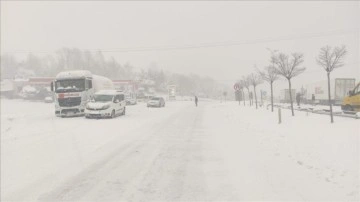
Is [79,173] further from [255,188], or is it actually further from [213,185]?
[255,188]

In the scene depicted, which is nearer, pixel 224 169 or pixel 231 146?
pixel 224 169

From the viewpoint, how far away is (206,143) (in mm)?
14984

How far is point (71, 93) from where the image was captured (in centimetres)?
3042

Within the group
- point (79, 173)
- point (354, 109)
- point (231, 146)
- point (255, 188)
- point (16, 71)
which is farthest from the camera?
point (16, 71)

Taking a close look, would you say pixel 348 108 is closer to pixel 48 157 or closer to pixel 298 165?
pixel 298 165

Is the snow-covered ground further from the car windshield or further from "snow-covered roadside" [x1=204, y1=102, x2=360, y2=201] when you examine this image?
the car windshield

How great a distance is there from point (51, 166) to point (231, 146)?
622 centimetres

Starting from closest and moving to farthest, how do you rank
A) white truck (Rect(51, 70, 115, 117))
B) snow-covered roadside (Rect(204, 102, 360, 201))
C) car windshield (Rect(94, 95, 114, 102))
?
1. snow-covered roadside (Rect(204, 102, 360, 201))
2. car windshield (Rect(94, 95, 114, 102))
3. white truck (Rect(51, 70, 115, 117))

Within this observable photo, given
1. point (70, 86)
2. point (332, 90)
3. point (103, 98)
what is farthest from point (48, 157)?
point (332, 90)

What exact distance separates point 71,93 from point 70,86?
57 cm

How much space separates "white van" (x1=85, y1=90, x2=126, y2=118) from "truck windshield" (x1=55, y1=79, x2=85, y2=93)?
1.44 metres

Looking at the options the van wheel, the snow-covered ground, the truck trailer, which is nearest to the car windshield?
the snow-covered ground

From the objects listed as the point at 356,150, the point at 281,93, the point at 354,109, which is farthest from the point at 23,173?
the point at 281,93

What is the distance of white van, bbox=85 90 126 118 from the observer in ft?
92.1
